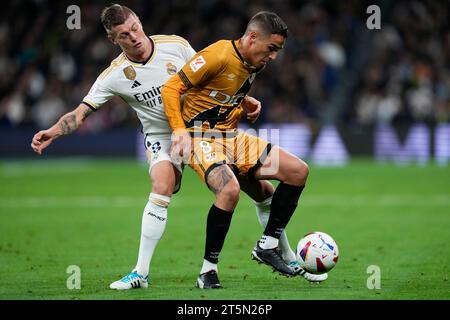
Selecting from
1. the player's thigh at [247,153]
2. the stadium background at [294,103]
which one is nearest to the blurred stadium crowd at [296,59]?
the stadium background at [294,103]

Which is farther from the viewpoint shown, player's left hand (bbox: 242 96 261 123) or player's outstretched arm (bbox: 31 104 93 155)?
player's left hand (bbox: 242 96 261 123)

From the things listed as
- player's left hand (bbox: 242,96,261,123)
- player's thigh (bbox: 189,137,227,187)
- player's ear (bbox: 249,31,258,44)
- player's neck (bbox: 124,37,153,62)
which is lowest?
player's thigh (bbox: 189,137,227,187)

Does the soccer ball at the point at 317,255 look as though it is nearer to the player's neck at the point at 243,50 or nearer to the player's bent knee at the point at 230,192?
the player's bent knee at the point at 230,192

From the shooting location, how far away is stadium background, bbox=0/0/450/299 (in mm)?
16578

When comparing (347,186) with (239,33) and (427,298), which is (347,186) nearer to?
(239,33)

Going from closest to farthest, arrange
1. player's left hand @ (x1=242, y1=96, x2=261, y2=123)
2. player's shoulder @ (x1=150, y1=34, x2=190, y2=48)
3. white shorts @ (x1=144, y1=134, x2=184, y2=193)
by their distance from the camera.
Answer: white shorts @ (x1=144, y1=134, x2=184, y2=193) < player's shoulder @ (x1=150, y1=34, x2=190, y2=48) < player's left hand @ (x1=242, y1=96, x2=261, y2=123)

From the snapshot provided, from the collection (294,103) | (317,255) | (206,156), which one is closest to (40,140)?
(206,156)

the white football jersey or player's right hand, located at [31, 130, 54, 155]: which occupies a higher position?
the white football jersey

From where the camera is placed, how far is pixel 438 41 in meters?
24.0

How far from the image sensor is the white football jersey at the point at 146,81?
26.4 ft

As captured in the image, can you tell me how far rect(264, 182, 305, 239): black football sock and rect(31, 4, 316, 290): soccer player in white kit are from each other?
14.9 inches

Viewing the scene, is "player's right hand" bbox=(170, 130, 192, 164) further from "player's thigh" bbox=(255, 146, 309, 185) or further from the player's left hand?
the player's left hand

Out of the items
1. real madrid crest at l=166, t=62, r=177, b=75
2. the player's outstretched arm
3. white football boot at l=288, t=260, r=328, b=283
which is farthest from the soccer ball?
the player's outstretched arm
